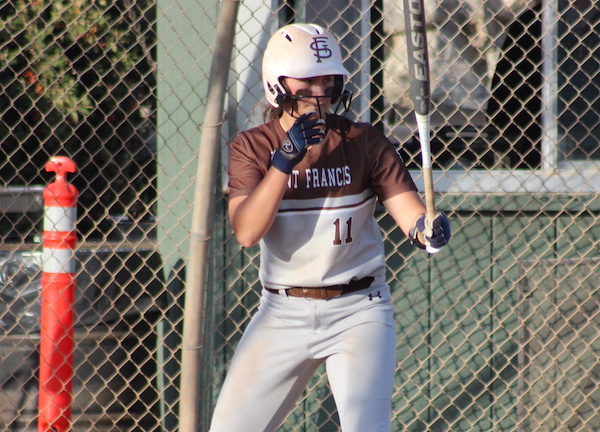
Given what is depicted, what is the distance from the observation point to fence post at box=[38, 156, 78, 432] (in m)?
3.46

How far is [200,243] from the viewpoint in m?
3.03

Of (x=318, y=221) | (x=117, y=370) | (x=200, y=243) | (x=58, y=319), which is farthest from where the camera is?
(x=117, y=370)

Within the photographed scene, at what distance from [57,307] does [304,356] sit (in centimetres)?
159

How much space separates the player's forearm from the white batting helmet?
0.33 meters

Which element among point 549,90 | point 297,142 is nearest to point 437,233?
point 297,142

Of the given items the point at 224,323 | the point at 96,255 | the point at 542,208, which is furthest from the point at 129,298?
the point at 542,208

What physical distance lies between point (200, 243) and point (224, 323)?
3.42ft

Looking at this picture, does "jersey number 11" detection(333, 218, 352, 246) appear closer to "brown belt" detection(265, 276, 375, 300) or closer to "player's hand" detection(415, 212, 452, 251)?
"brown belt" detection(265, 276, 375, 300)

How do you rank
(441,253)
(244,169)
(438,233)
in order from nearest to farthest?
(438,233)
(244,169)
(441,253)

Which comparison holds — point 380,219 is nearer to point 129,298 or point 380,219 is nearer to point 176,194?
point 176,194

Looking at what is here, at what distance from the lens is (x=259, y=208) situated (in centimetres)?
227

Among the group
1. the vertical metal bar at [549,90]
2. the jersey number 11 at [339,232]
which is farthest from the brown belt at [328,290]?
the vertical metal bar at [549,90]

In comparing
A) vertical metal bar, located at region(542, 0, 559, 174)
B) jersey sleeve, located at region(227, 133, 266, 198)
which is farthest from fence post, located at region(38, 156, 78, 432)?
vertical metal bar, located at region(542, 0, 559, 174)

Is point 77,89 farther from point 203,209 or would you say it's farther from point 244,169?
point 244,169
